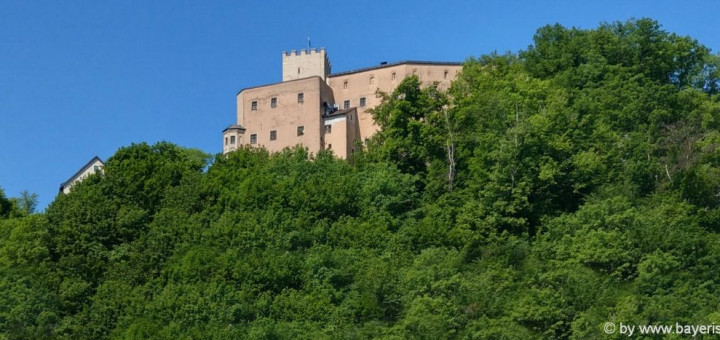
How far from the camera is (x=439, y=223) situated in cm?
5675

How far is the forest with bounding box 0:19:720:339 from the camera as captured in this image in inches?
1900

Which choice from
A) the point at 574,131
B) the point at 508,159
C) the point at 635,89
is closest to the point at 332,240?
the point at 508,159

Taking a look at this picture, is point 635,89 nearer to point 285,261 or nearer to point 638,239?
point 638,239

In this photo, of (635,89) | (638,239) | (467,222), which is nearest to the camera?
(638,239)

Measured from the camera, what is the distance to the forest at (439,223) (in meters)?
48.2

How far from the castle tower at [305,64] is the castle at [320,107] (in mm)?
1350

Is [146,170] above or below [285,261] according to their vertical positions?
above

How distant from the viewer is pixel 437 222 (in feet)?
187

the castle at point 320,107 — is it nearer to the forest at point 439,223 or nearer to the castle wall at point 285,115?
the castle wall at point 285,115

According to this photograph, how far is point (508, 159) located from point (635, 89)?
10.0 metres

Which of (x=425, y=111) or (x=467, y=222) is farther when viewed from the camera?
(x=425, y=111)

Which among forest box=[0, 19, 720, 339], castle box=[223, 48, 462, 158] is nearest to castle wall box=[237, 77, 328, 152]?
castle box=[223, 48, 462, 158]

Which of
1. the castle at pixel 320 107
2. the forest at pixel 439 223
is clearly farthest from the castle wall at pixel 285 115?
the forest at pixel 439 223

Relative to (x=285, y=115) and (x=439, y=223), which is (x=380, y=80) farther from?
(x=439, y=223)
